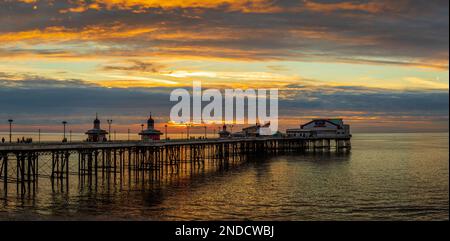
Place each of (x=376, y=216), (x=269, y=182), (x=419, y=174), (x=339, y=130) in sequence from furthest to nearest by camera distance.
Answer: (x=339, y=130)
(x=419, y=174)
(x=269, y=182)
(x=376, y=216)

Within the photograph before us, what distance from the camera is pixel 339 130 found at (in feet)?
536

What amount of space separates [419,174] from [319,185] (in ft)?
82.5

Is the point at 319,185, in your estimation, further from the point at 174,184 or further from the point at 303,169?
the point at 303,169

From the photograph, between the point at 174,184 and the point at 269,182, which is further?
the point at 269,182

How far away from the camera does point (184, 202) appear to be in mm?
45500

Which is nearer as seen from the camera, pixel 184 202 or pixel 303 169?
pixel 184 202

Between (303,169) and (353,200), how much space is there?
1341 inches
